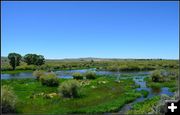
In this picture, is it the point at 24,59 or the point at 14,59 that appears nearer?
the point at 24,59

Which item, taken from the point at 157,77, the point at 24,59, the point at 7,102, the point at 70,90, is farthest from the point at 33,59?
the point at 7,102

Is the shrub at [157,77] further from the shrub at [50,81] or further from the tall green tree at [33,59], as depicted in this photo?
the tall green tree at [33,59]

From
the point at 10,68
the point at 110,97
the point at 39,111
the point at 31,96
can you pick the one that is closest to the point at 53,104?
the point at 39,111

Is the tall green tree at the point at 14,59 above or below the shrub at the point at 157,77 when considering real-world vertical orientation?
above

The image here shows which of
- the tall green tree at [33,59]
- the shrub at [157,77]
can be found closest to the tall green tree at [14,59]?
the tall green tree at [33,59]

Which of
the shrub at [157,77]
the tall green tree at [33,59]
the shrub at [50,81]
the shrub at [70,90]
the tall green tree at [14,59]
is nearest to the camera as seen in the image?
the shrub at [70,90]

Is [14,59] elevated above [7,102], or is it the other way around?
[14,59]

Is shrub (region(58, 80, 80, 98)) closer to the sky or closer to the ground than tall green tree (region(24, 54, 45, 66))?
closer to the ground

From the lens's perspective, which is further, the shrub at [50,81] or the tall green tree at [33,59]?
the tall green tree at [33,59]

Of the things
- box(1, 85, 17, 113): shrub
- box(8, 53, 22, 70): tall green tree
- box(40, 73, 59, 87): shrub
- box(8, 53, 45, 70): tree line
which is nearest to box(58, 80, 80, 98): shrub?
box(1, 85, 17, 113): shrub

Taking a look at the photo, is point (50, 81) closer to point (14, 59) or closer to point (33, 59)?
point (33, 59)

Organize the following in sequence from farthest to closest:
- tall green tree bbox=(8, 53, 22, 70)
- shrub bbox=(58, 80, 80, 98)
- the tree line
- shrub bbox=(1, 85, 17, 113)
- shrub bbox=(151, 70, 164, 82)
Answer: tall green tree bbox=(8, 53, 22, 70), the tree line, shrub bbox=(151, 70, 164, 82), shrub bbox=(58, 80, 80, 98), shrub bbox=(1, 85, 17, 113)

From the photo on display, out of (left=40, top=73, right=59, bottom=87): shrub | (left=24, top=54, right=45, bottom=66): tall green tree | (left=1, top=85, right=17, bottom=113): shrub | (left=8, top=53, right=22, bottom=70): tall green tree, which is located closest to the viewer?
(left=1, top=85, right=17, bottom=113): shrub

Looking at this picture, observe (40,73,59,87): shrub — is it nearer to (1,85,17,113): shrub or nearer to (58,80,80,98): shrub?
(58,80,80,98): shrub
